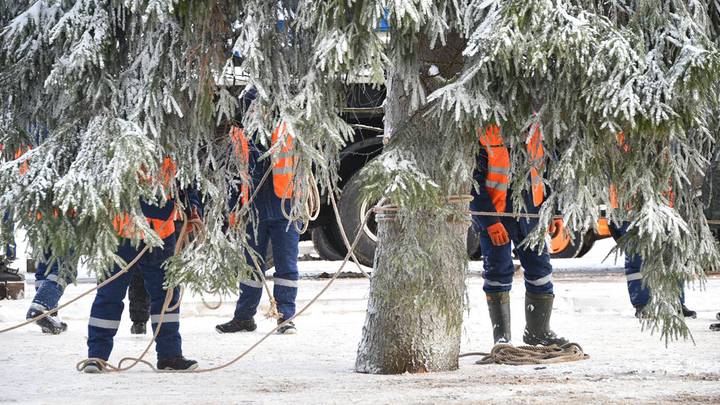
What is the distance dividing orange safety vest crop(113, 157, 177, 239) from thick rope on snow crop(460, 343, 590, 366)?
1617 millimetres

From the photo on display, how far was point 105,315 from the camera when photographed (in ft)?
19.5

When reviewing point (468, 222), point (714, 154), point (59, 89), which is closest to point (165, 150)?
point (59, 89)

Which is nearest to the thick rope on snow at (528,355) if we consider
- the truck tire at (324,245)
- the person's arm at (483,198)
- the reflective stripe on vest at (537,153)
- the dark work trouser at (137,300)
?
the person's arm at (483,198)

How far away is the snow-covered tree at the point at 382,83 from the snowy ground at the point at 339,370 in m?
0.57

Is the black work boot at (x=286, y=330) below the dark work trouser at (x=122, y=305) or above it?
below

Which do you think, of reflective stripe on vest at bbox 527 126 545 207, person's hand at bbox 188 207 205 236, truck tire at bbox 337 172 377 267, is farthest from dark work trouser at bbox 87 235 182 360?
truck tire at bbox 337 172 377 267

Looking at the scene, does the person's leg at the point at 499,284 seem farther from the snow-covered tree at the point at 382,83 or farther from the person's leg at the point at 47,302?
the person's leg at the point at 47,302

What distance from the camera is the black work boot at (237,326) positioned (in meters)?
7.86

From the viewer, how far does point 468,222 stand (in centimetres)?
559

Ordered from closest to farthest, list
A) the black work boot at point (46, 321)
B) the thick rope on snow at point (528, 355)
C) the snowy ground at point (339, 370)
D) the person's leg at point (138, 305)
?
the snowy ground at point (339, 370) → the thick rope on snow at point (528, 355) → the black work boot at point (46, 321) → the person's leg at point (138, 305)

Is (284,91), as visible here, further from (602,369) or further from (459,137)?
(602,369)

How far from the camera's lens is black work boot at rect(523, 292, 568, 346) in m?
6.64

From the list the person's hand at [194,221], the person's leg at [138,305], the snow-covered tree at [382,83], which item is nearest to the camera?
the snow-covered tree at [382,83]

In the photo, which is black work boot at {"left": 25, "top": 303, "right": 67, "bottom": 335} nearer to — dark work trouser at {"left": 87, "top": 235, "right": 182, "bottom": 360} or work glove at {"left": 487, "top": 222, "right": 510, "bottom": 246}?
dark work trouser at {"left": 87, "top": 235, "right": 182, "bottom": 360}
